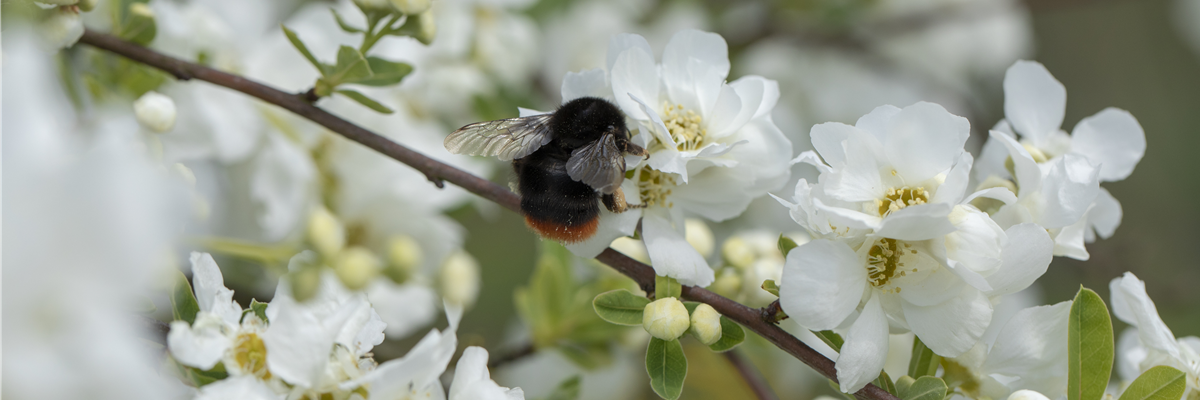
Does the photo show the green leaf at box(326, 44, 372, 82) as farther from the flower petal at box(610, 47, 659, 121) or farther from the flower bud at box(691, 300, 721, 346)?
the flower bud at box(691, 300, 721, 346)

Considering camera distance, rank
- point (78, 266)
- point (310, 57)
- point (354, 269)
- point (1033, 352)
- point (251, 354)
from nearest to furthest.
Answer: point (78, 266), point (251, 354), point (1033, 352), point (310, 57), point (354, 269)

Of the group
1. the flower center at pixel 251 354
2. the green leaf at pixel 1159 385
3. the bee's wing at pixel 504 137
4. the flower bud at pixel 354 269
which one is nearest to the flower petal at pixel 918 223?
the green leaf at pixel 1159 385

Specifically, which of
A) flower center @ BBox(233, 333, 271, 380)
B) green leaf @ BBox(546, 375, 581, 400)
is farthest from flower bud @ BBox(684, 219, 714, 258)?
flower center @ BBox(233, 333, 271, 380)

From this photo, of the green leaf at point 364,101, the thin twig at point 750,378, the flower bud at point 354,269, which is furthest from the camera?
the flower bud at point 354,269

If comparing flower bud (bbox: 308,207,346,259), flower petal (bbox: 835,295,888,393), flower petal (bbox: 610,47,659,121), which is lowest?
flower bud (bbox: 308,207,346,259)

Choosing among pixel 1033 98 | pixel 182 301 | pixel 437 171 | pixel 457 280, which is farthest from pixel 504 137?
pixel 1033 98

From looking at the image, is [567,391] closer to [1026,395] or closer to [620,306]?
[620,306]

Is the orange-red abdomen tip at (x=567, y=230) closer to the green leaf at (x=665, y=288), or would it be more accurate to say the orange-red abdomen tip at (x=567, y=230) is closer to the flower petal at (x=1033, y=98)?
the green leaf at (x=665, y=288)
